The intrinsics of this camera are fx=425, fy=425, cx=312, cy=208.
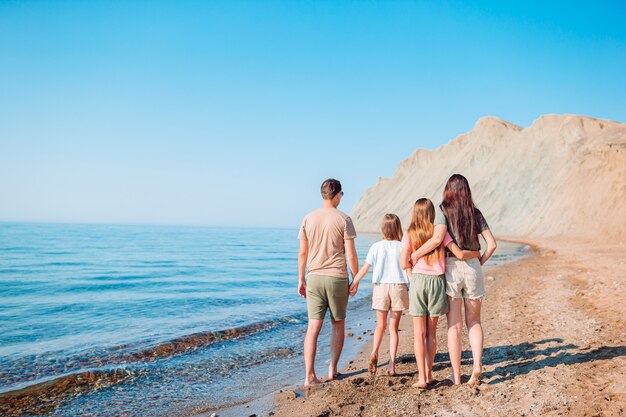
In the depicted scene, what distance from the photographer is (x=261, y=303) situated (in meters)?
12.1

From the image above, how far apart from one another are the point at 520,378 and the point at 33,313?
37.5 feet

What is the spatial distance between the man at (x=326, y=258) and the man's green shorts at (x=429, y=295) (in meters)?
0.70

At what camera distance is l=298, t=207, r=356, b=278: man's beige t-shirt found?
472 centimetres

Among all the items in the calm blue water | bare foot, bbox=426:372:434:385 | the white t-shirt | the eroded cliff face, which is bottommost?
the calm blue water

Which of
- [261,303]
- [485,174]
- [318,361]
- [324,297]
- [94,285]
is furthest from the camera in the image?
[485,174]

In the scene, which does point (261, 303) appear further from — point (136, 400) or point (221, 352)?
point (136, 400)

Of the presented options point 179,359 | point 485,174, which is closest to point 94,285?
point 179,359

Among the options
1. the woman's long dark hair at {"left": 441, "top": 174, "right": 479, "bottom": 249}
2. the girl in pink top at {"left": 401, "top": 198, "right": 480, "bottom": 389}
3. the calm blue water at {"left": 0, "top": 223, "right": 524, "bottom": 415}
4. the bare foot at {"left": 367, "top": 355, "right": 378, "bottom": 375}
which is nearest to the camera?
the woman's long dark hair at {"left": 441, "top": 174, "right": 479, "bottom": 249}

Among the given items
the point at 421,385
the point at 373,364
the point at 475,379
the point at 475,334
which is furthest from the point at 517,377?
the point at 373,364

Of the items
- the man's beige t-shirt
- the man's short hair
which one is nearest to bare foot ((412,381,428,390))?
the man's beige t-shirt

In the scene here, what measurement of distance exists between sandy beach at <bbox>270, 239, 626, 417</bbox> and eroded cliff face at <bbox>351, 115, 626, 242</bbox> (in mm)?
30874

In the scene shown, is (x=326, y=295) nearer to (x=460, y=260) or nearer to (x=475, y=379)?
(x=460, y=260)

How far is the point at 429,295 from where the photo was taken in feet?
14.3

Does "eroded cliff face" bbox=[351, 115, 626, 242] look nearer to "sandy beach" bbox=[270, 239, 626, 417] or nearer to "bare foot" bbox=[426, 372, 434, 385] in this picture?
"sandy beach" bbox=[270, 239, 626, 417]
